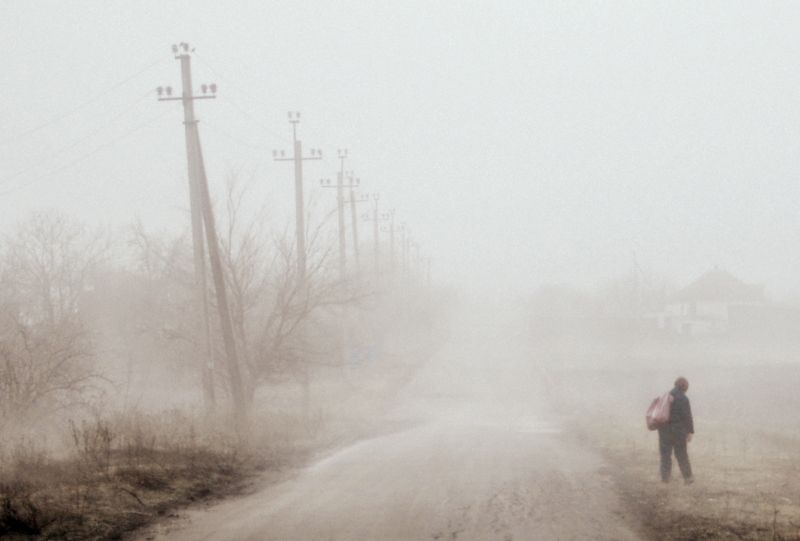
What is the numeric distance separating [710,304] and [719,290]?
13.0 ft

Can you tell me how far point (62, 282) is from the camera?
59.4 metres

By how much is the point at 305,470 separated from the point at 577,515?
620 cm

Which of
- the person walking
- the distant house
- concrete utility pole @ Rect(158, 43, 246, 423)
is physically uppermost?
concrete utility pole @ Rect(158, 43, 246, 423)

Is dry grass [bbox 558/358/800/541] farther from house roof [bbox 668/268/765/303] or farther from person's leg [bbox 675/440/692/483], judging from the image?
house roof [bbox 668/268/765/303]

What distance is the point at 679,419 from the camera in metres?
13.1

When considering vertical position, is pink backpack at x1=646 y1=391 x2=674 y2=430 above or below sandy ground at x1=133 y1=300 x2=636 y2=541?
above

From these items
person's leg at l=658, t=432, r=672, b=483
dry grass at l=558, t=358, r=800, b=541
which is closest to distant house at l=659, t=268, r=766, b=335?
dry grass at l=558, t=358, r=800, b=541

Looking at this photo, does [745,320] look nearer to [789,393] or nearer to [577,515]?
[789,393]

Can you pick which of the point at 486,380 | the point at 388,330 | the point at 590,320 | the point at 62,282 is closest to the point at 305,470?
the point at 486,380

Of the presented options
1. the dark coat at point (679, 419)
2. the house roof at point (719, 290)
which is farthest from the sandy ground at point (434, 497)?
the house roof at point (719, 290)

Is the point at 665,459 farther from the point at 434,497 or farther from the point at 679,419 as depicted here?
the point at 434,497

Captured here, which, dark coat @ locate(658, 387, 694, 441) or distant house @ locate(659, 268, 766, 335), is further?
distant house @ locate(659, 268, 766, 335)

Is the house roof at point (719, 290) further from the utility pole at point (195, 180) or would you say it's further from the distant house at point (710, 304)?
the utility pole at point (195, 180)

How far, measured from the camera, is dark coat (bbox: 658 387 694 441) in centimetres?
1311
